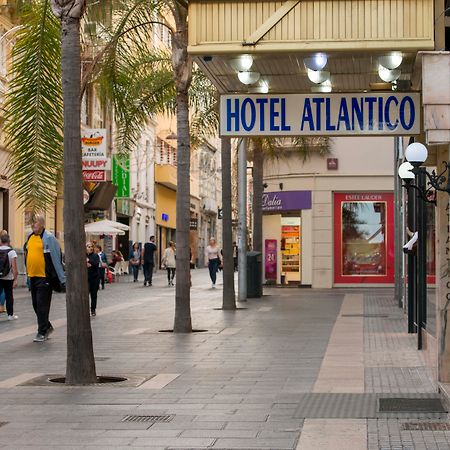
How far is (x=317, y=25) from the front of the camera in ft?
31.6

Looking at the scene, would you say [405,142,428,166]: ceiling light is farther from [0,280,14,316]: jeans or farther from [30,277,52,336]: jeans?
[0,280,14,316]: jeans

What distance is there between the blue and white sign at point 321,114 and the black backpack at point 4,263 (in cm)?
966

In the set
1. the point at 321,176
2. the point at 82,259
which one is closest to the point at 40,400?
the point at 82,259

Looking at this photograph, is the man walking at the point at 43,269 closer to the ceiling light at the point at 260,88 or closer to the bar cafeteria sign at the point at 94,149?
the ceiling light at the point at 260,88

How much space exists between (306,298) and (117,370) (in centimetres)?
1616

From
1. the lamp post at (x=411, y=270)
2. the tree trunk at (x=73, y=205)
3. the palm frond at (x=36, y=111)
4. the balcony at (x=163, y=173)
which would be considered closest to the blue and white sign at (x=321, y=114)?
the tree trunk at (x=73, y=205)

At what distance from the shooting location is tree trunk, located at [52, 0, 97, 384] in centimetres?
1068

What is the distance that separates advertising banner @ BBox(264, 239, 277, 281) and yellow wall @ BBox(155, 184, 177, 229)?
27.9 meters

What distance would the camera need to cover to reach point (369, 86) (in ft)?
36.6

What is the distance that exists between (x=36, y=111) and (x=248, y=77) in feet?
7.84

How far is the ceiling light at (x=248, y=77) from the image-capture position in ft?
34.4

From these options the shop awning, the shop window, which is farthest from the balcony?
the shop window

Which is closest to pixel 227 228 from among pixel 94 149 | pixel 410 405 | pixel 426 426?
pixel 94 149

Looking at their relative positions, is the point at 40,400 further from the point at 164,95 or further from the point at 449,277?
the point at 164,95
